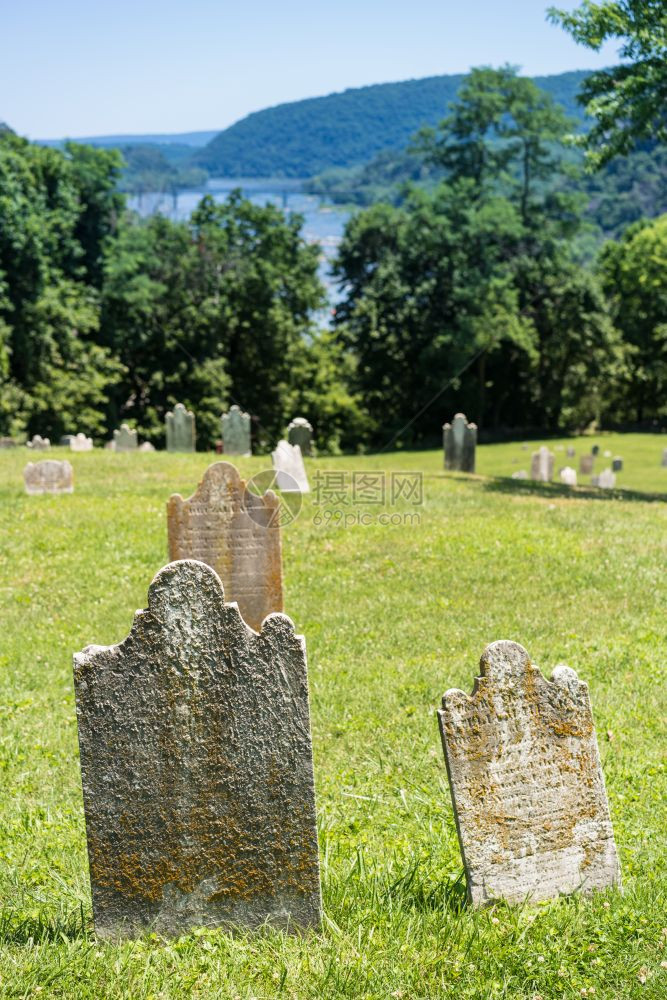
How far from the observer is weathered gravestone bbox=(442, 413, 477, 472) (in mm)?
23188

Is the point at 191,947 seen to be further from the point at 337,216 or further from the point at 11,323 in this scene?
the point at 337,216

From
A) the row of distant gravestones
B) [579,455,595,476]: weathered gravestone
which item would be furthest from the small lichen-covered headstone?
[579,455,595,476]: weathered gravestone

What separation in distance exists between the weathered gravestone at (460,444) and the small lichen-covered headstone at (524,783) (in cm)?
1881

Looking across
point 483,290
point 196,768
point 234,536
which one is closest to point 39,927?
point 196,768

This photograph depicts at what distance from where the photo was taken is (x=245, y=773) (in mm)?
4336

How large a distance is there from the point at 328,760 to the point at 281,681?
261 cm

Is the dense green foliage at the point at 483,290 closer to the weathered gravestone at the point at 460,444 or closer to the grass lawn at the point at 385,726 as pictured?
the weathered gravestone at the point at 460,444

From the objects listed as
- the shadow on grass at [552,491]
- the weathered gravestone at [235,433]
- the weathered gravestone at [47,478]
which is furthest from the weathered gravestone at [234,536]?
the weathered gravestone at [235,433]

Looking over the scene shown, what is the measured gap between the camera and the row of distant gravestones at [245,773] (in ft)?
13.9

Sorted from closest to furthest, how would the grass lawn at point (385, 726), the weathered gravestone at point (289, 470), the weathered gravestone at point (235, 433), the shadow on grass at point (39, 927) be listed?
the grass lawn at point (385, 726) < the shadow on grass at point (39, 927) < the weathered gravestone at point (289, 470) < the weathered gravestone at point (235, 433)

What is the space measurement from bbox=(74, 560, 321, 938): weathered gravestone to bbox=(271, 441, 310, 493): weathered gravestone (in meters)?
12.2

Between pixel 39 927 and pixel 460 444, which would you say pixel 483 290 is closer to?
pixel 460 444

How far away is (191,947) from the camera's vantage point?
4.31 m

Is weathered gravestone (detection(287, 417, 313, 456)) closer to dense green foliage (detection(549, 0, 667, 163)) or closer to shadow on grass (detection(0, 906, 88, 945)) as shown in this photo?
dense green foliage (detection(549, 0, 667, 163))
